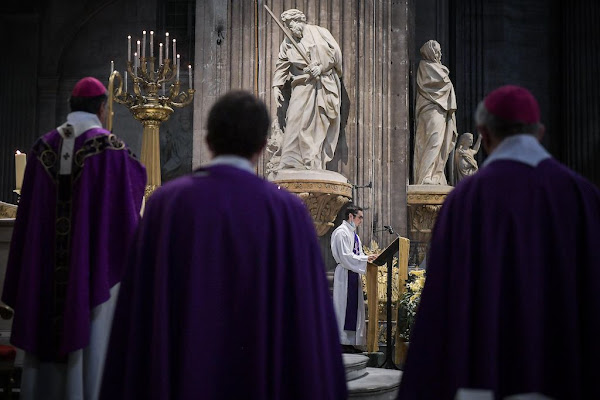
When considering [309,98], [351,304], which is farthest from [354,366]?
[309,98]

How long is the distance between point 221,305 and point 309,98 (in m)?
8.85

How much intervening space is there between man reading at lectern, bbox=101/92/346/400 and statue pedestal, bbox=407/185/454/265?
35.7 feet

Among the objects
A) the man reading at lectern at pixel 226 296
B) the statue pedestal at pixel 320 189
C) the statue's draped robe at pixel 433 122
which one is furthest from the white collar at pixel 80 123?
the statue's draped robe at pixel 433 122

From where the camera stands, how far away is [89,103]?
476 cm

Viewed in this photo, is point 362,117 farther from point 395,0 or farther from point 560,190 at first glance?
point 560,190

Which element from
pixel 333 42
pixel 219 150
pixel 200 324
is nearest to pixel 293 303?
pixel 200 324

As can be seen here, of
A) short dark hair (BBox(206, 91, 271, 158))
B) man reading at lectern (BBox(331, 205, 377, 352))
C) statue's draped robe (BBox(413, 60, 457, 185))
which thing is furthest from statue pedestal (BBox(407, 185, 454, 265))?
short dark hair (BBox(206, 91, 271, 158))

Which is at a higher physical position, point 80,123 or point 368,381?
point 80,123

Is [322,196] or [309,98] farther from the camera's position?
[309,98]

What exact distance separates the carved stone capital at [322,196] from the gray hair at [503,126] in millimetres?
7706

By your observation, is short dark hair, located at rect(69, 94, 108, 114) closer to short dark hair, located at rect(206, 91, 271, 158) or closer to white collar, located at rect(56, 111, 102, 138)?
white collar, located at rect(56, 111, 102, 138)

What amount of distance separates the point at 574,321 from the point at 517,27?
727 inches

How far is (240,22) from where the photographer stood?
12.6 metres

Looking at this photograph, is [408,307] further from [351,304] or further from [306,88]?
[306,88]
